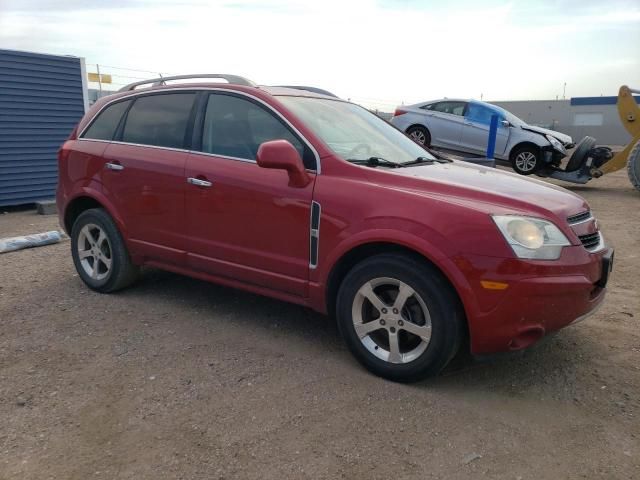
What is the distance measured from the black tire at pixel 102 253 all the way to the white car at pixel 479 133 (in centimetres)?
846

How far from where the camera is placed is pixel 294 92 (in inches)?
165

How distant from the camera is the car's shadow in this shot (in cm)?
331

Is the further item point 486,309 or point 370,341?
point 370,341

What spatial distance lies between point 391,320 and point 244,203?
1266 mm

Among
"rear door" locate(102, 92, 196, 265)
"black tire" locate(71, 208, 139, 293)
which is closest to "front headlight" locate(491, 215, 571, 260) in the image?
"rear door" locate(102, 92, 196, 265)

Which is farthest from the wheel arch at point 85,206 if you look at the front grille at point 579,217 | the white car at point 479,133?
the white car at point 479,133

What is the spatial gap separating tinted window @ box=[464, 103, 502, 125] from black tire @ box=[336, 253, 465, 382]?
408 inches

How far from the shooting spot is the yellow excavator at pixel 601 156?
12.0 m

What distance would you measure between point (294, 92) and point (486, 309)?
224cm

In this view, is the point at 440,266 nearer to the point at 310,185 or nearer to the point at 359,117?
the point at 310,185

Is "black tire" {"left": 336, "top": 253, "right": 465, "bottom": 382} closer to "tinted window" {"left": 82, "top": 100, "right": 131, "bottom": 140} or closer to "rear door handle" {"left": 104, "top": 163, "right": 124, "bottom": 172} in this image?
"rear door handle" {"left": 104, "top": 163, "right": 124, "bottom": 172}

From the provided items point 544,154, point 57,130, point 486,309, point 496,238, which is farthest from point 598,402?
point 544,154

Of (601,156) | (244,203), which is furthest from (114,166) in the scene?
(601,156)

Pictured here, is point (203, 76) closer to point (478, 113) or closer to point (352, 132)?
point (352, 132)
